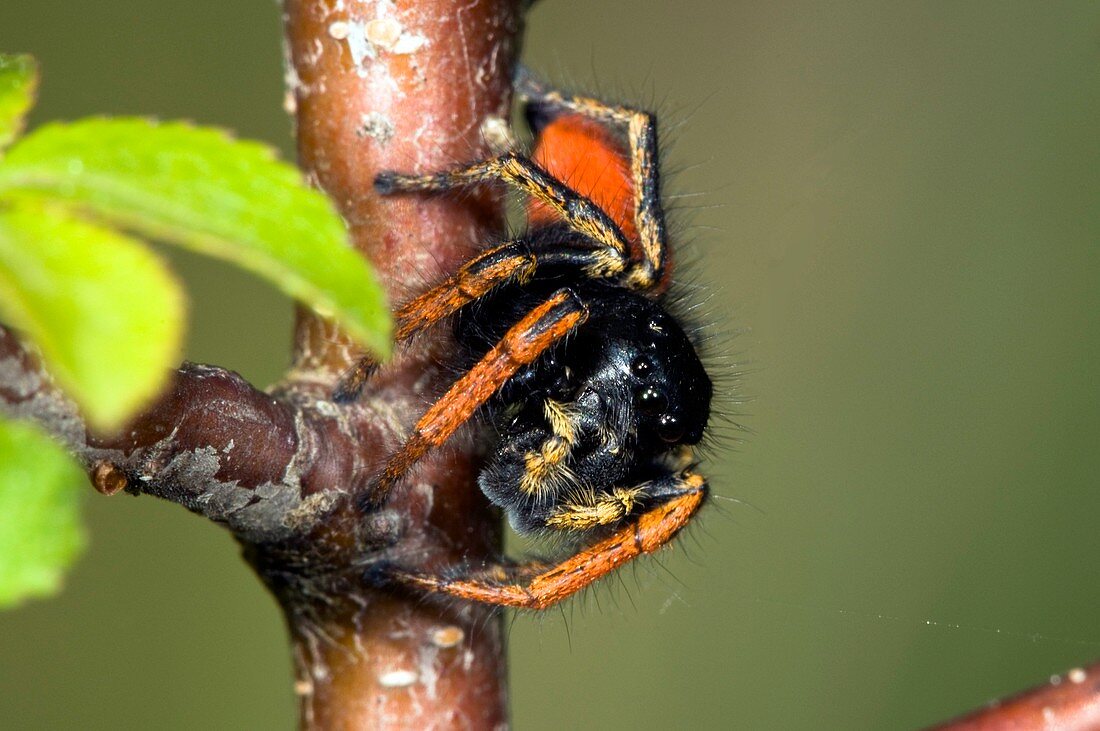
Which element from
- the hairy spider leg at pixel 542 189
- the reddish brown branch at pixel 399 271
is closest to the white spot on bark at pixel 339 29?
the reddish brown branch at pixel 399 271

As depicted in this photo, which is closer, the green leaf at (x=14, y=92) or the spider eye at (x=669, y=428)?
the green leaf at (x=14, y=92)

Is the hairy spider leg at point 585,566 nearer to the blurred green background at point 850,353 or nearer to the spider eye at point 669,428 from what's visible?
the spider eye at point 669,428

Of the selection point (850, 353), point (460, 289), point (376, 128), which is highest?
point (376, 128)

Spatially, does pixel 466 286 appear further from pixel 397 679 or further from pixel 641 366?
pixel 397 679

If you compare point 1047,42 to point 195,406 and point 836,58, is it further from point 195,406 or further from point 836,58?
point 195,406

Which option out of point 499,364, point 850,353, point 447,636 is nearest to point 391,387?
point 499,364

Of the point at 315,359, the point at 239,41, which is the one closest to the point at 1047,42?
the point at 239,41

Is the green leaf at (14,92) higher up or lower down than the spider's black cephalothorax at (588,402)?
higher up
